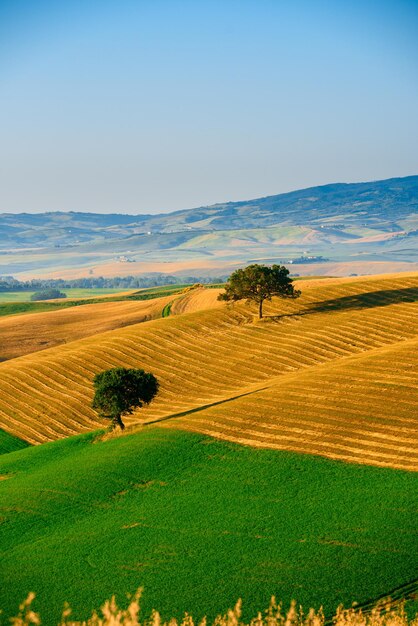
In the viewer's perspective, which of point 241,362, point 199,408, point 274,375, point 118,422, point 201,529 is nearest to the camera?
point 201,529

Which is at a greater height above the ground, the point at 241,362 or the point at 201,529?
the point at 241,362

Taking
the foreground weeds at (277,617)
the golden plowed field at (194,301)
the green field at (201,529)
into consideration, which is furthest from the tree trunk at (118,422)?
the golden plowed field at (194,301)

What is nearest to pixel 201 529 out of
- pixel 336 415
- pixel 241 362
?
pixel 336 415

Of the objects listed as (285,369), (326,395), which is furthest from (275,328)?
(326,395)

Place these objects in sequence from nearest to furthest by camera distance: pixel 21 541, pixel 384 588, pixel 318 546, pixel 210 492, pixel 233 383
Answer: pixel 384 588
pixel 318 546
pixel 21 541
pixel 210 492
pixel 233 383

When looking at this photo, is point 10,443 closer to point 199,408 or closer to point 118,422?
point 118,422

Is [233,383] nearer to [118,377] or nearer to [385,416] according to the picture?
[118,377]

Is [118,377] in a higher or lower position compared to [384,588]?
higher
